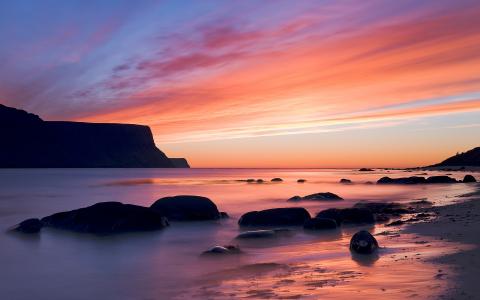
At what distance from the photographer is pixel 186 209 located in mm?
19234

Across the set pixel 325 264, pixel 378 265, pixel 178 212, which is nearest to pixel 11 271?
pixel 325 264

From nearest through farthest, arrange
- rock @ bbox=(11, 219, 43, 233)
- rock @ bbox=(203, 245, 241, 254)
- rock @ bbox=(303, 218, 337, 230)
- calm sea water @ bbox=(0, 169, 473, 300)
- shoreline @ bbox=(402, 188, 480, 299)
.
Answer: shoreline @ bbox=(402, 188, 480, 299), calm sea water @ bbox=(0, 169, 473, 300), rock @ bbox=(203, 245, 241, 254), rock @ bbox=(303, 218, 337, 230), rock @ bbox=(11, 219, 43, 233)

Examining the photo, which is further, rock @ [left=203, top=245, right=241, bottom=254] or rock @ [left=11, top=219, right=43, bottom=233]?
rock @ [left=11, top=219, right=43, bottom=233]

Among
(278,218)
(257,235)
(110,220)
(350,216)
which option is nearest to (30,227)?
(110,220)

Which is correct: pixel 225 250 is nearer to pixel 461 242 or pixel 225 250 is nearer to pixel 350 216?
pixel 461 242

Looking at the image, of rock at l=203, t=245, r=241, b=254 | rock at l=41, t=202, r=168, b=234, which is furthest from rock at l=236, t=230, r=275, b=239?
rock at l=41, t=202, r=168, b=234

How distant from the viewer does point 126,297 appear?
7516 mm

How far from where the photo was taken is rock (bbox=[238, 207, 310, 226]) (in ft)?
55.0

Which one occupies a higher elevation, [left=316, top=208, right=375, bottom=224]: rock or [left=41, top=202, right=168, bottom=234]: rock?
[left=41, top=202, right=168, bottom=234]: rock

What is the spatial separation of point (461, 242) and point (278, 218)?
7.12 meters

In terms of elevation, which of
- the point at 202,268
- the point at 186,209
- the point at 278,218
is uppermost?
the point at 186,209

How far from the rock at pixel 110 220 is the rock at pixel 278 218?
11.0 ft

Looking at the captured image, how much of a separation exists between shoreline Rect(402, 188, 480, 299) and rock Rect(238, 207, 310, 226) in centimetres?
374

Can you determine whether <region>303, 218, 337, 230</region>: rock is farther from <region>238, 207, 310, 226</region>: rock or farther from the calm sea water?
<region>238, 207, 310, 226</region>: rock
